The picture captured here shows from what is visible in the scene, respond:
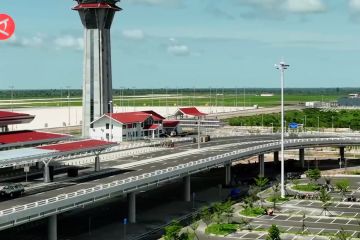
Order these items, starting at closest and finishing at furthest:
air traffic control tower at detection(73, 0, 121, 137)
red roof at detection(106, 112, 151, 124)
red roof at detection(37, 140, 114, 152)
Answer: red roof at detection(37, 140, 114, 152), red roof at detection(106, 112, 151, 124), air traffic control tower at detection(73, 0, 121, 137)

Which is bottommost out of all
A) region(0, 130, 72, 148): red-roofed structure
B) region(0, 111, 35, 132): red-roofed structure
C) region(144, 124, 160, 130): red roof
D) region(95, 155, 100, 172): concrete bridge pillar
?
region(95, 155, 100, 172): concrete bridge pillar

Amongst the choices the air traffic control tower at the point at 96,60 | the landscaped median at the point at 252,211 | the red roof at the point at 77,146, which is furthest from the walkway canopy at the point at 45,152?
the air traffic control tower at the point at 96,60

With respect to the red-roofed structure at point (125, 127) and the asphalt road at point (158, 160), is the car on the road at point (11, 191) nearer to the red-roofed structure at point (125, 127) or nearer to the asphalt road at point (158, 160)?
the asphalt road at point (158, 160)

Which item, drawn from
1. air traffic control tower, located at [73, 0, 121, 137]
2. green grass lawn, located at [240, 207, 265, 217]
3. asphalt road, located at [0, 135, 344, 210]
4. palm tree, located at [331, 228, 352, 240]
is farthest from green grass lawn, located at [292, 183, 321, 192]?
A: air traffic control tower, located at [73, 0, 121, 137]

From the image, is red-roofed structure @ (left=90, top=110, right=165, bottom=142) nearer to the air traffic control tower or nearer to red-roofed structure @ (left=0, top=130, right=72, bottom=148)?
the air traffic control tower

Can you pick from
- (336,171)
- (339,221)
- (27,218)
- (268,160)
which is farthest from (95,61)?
(27,218)

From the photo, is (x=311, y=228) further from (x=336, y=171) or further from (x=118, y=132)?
(x=118, y=132)

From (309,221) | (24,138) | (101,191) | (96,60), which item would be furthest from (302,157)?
(101,191)

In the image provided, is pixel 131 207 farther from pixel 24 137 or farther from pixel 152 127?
pixel 152 127
